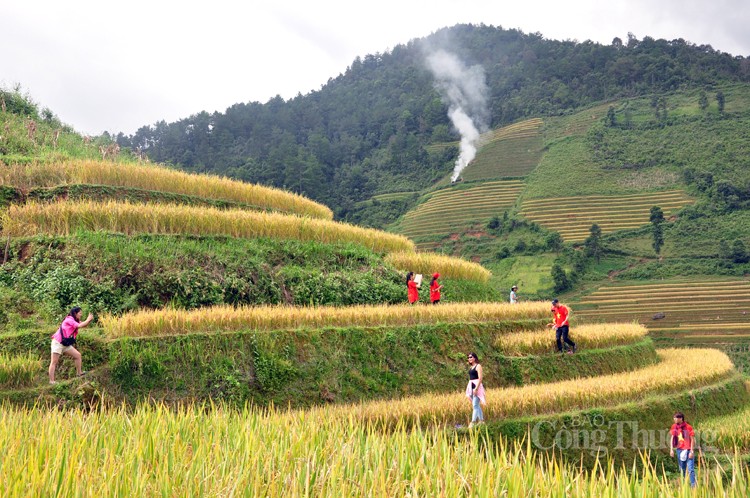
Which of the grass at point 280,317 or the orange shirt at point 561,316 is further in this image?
the orange shirt at point 561,316

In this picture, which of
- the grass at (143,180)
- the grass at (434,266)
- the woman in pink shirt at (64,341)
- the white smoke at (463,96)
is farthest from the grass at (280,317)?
the white smoke at (463,96)

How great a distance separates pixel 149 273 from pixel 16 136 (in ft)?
32.7

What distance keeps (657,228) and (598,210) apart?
26.2 ft

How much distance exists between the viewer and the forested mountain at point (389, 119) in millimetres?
82062

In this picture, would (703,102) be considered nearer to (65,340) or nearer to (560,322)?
(560,322)

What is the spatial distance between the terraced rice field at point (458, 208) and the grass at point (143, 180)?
146ft

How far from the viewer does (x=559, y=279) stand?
156ft

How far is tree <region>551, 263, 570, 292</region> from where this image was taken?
156 feet

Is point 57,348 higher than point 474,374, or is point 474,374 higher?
point 57,348

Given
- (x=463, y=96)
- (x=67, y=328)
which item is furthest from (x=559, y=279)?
(x=463, y=96)

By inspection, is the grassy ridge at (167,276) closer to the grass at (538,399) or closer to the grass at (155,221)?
the grass at (155,221)

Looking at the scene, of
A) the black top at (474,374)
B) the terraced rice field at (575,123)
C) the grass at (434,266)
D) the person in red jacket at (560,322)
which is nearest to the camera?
the black top at (474,374)

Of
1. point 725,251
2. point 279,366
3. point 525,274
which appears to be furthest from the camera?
point 525,274

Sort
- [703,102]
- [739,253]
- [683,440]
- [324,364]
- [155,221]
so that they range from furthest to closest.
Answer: [703,102], [739,253], [155,221], [324,364], [683,440]
